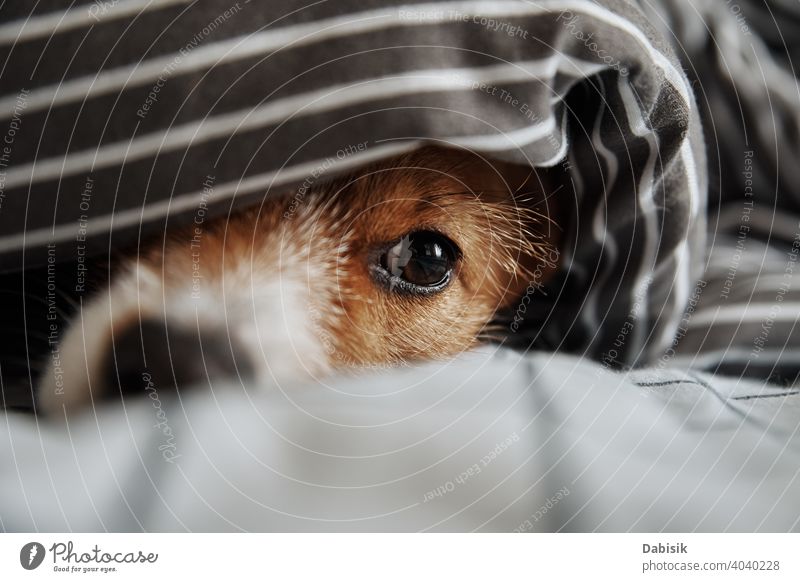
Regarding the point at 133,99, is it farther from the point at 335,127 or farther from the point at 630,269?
the point at 630,269

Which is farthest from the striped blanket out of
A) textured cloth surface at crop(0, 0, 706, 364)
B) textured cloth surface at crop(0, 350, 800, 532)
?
textured cloth surface at crop(0, 350, 800, 532)

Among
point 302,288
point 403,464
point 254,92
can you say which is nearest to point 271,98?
point 254,92

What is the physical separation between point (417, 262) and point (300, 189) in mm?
98

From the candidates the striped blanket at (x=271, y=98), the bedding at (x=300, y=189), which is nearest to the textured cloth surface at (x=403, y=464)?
the bedding at (x=300, y=189)

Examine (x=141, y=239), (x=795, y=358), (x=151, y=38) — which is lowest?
(x=795, y=358)

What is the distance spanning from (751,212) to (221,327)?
44 cm

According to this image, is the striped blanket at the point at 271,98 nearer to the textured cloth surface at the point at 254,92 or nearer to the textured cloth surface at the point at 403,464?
the textured cloth surface at the point at 254,92

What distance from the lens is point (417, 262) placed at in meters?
0.43

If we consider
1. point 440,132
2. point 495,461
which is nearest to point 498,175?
point 440,132

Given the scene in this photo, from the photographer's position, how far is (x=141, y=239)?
39 cm

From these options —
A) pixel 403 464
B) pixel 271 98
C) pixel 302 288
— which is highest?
pixel 271 98

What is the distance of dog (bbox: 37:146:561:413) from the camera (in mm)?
381

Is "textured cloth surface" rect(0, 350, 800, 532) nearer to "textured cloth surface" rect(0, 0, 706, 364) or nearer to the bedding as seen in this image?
the bedding

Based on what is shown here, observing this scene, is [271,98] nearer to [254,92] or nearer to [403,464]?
[254,92]
